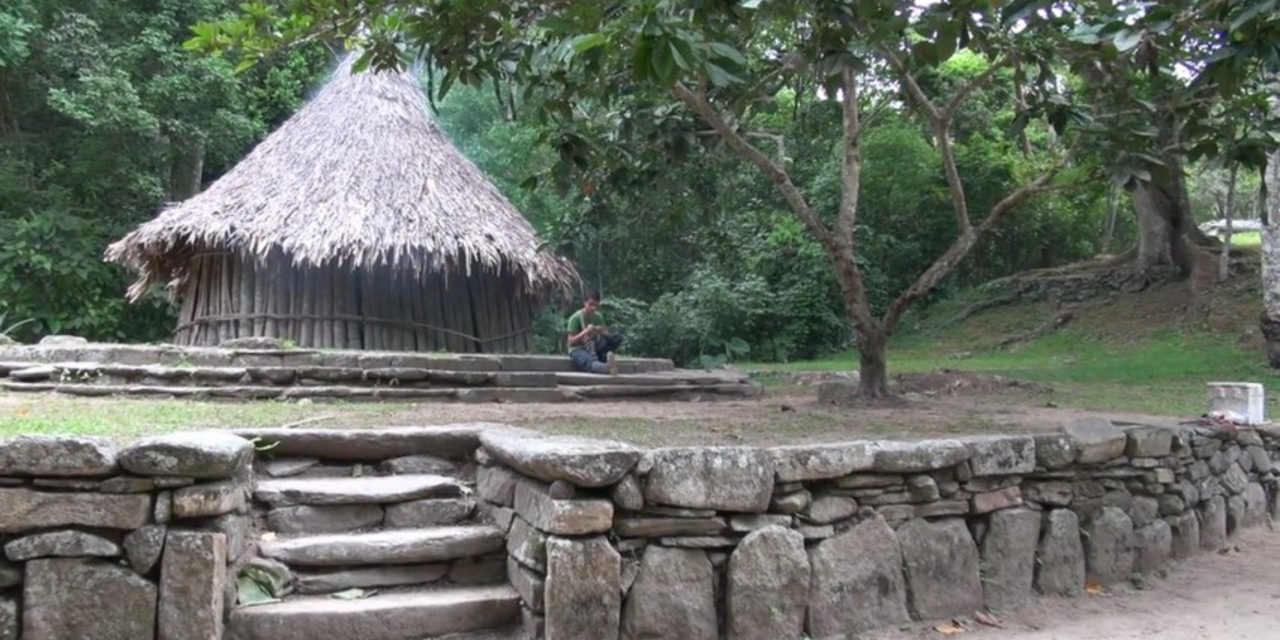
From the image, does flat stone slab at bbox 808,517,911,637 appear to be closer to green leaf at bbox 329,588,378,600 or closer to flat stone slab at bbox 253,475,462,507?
flat stone slab at bbox 253,475,462,507

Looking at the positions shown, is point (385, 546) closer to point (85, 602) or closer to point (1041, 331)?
point (85, 602)

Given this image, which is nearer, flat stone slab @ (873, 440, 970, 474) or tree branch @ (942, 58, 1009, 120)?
flat stone slab @ (873, 440, 970, 474)

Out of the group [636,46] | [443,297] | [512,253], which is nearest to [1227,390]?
[636,46]

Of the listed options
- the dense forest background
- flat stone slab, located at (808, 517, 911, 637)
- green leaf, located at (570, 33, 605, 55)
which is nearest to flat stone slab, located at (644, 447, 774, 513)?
flat stone slab, located at (808, 517, 911, 637)

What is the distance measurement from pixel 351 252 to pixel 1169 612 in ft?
25.7

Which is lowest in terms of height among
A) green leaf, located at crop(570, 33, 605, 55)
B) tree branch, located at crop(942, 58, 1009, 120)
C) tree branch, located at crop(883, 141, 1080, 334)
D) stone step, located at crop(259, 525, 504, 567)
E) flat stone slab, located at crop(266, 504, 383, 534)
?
stone step, located at crop(259, 525, 504, 567)

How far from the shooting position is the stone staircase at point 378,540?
3.66m

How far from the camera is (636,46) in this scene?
363 centimetres

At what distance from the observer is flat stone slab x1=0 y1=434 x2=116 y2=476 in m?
3.24

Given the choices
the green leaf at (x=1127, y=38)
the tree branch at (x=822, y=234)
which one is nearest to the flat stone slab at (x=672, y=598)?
the green leaf at (x=1127, y=38)

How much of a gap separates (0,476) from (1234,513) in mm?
6679

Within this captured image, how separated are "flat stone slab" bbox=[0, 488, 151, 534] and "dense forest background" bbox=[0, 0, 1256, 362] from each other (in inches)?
274

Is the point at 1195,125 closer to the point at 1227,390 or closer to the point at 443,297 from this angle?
the point at 1227,390

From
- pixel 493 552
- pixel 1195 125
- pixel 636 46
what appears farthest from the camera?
pixel 1195 125
